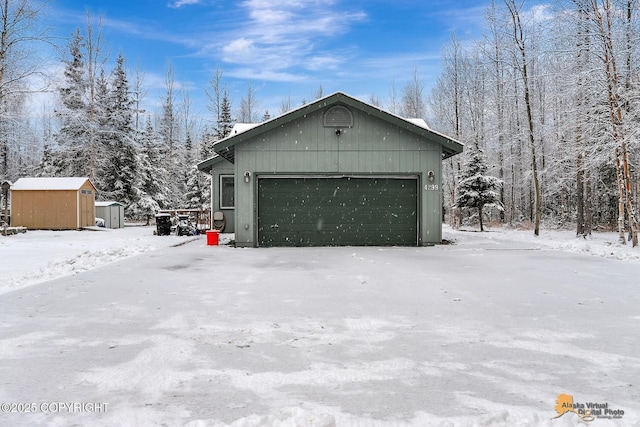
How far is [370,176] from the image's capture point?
48.0ft

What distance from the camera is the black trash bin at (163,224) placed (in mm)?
19688

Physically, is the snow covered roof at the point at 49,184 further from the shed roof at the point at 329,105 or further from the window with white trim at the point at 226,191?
the shed roof at the point at 329,105

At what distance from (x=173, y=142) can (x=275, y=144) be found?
3435 cm

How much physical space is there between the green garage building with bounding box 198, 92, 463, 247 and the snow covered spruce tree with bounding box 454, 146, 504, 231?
11.7 meters

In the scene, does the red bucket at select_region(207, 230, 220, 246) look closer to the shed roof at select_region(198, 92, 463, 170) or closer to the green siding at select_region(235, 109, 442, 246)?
the green siding at select_region(235, 109, 442, 246)

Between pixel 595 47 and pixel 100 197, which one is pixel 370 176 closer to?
pixel 595 47

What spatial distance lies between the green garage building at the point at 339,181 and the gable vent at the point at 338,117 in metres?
0.03

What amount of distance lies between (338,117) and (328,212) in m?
3.09

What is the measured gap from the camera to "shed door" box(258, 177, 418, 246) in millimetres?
14555

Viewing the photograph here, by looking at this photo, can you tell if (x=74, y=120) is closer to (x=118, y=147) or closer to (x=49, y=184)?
(x=118, y=147)

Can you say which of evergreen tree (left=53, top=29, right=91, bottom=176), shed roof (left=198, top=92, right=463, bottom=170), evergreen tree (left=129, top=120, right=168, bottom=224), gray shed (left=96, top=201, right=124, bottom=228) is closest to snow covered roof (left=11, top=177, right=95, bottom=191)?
gray shed (left=96, top=201, right=124, bottom=228)

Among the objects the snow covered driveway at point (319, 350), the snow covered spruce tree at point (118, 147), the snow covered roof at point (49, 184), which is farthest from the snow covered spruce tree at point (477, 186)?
the snow covered spruce tree at point (118, 147)

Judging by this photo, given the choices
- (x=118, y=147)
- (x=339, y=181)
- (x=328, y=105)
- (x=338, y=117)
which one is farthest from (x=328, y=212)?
(x=118, y=147)

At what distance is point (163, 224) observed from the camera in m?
19.7
